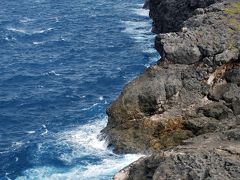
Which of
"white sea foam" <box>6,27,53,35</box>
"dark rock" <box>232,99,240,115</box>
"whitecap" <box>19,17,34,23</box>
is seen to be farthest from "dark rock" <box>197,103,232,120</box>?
"whitecap" <box>19,17,34,23</box>

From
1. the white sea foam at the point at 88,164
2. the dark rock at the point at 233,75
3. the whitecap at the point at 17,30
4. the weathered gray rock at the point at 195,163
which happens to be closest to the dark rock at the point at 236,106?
the dark rock at the point at 233,75

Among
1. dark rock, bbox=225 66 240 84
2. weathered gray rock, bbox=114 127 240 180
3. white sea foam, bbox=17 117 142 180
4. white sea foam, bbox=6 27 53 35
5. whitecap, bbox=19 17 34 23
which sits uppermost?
weathered gray rock, bbox=114 127 240 180

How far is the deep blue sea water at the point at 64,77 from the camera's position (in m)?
66.1

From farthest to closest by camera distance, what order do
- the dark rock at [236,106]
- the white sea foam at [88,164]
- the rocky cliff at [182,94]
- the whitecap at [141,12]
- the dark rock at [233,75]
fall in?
1. the whitecap at [141,12]
2. the white sea foam at [88,164]
3. the dark rock at [233,75]
4. the rocky cliff at [182,94]
5. the dark rock at [236,106]

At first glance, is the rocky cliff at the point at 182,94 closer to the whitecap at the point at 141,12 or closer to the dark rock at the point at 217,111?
the dark rock at the point at 217,111

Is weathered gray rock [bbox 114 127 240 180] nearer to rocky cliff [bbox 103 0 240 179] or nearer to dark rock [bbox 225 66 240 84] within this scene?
rocky cliff [bbox 103 0 240 179]

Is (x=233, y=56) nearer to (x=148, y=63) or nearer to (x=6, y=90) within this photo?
(x=148, y=63)

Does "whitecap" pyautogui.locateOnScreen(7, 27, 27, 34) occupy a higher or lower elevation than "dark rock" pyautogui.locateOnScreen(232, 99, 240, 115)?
lower

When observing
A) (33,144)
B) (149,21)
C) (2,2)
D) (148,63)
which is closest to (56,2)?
(2,2)

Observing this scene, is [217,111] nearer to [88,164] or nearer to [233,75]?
[233,75]

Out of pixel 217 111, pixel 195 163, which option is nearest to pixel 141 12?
pixel 217 111

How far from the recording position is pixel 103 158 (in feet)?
210

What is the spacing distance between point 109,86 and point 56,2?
73918 millimetres

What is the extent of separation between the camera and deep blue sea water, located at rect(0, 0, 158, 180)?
66125mm
